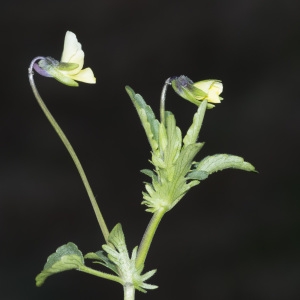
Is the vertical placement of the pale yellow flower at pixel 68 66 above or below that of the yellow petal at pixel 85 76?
above

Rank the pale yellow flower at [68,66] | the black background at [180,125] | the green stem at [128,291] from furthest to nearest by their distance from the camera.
→ the black background at [180,125] < the pale yellow flower at [68,66] < the green stem at [128,291]

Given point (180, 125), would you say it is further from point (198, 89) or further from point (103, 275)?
point (103, 275)

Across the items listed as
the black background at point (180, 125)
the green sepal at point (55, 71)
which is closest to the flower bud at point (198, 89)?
the green sepal at point (55, 71)

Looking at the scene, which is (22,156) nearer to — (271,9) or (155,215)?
(271,9)

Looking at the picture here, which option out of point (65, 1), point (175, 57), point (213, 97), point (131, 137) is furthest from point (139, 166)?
point (213, 97)

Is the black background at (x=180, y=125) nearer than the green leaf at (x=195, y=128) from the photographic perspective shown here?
No

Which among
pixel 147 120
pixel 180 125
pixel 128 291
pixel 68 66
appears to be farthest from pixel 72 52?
pixel 180 125

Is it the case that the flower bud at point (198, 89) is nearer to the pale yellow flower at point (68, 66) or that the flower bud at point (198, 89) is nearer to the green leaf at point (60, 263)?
the pale yellow flower at point (68, 66)
